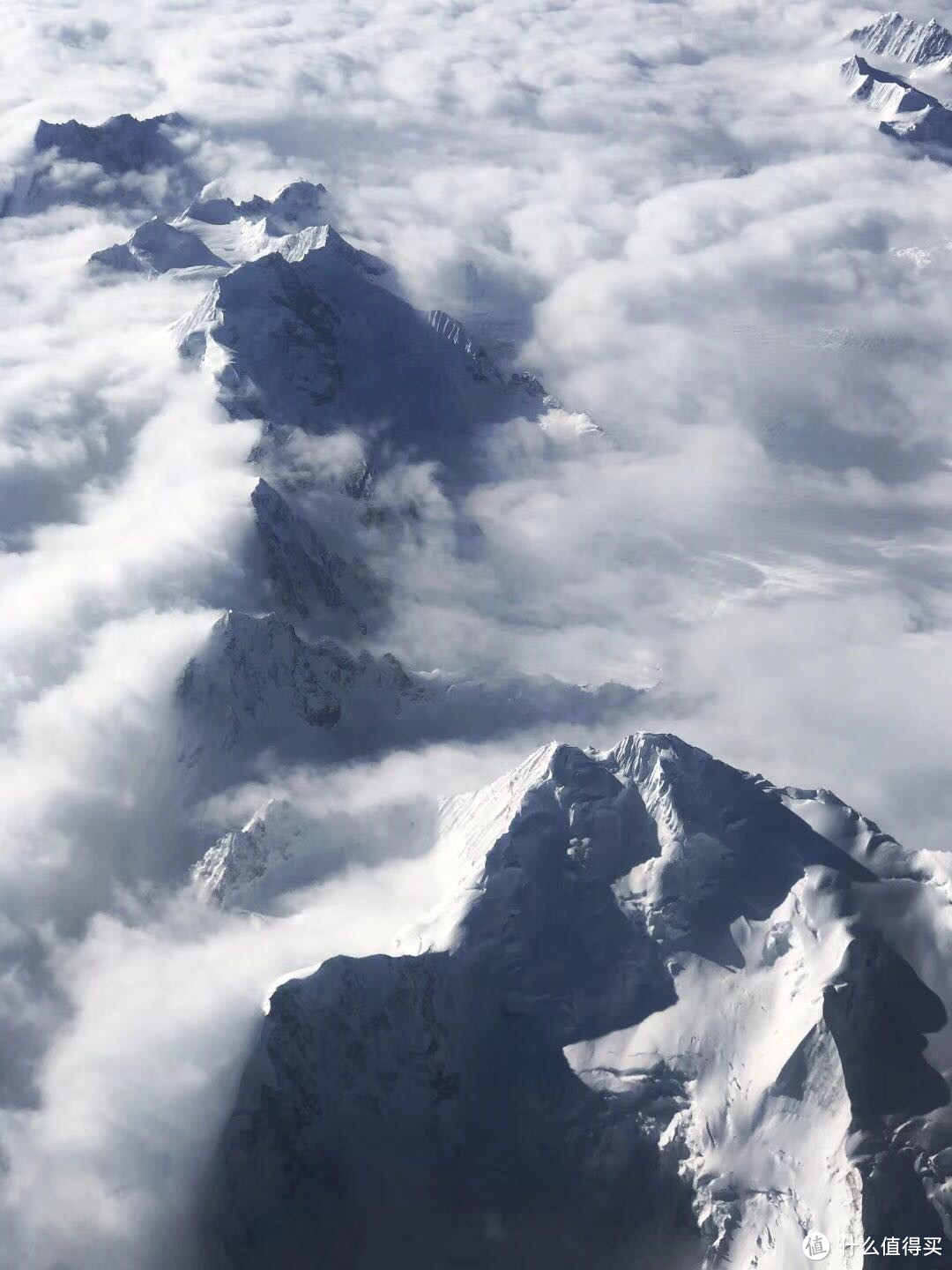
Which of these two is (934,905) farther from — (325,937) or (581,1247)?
(325,937)

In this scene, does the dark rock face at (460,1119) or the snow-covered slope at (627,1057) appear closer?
the snow-covered slope at (627,1057)

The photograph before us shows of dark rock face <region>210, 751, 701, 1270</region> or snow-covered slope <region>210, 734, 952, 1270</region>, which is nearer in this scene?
snow-covered slope <region>210, 734, 952, 1270</region>

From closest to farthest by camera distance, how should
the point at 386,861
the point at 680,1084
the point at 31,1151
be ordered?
the point at 31,1151
the point at 680,1084
the point at 386,861

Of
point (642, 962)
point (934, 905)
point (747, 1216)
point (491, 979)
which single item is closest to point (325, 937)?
point (491, 979)

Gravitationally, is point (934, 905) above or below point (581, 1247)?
above

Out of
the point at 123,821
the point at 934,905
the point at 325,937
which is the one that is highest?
the point at 934,905

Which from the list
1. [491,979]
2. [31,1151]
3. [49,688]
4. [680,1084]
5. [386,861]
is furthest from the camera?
[49,688]

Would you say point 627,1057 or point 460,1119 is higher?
point 627,1057

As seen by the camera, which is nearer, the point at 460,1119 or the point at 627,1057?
the point at 460,1119
